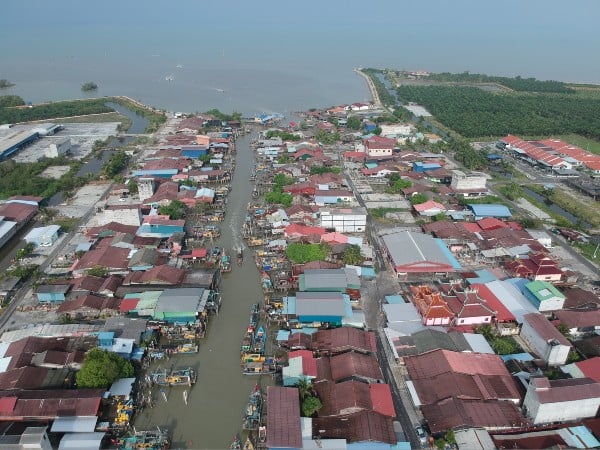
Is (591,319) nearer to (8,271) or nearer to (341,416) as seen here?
(341,416)

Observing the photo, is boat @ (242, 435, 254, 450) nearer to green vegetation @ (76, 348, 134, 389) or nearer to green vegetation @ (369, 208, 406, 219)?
green vegetation @ (76, 348, 134, 389)

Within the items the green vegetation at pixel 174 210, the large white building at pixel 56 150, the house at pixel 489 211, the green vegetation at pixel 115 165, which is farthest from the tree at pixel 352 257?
the large white building at pixel 56 150

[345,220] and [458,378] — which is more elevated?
[458,378]

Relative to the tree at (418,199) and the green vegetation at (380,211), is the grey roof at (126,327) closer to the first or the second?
the green vegetation at (380,211)

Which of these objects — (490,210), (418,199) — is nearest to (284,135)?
(418,199)

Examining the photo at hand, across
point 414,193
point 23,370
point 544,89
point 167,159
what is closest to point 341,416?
point 23,370

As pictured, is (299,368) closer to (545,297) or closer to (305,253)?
(305,253)

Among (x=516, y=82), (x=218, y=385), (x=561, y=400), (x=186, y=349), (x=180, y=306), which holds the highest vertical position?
(x=516, y=82)

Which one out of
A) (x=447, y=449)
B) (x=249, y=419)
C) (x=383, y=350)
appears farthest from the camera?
(x=383, y=350)
